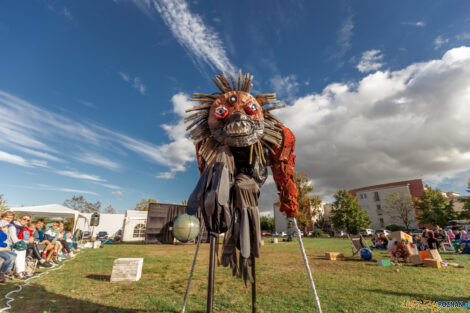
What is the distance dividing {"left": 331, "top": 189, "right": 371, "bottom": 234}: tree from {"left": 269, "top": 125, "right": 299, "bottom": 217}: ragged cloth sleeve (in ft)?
114

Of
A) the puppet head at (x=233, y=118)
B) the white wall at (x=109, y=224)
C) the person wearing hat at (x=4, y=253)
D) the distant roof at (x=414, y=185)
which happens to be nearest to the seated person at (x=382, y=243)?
the puppet head at (x=233, y=118)

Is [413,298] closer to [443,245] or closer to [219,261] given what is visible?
[219,261]

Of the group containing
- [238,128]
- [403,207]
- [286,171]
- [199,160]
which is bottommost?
[286,171]

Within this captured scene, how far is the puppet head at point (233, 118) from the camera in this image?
2.69 metres

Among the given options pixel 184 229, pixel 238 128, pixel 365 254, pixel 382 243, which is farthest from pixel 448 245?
pixel 238 128

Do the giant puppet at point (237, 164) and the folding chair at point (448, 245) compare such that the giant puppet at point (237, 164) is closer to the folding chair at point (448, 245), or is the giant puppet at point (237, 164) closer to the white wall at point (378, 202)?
the folding chair at point (448, 245)

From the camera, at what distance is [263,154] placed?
9.69 ft

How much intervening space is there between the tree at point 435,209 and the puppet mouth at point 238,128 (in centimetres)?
3650

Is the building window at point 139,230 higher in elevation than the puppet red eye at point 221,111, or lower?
lower

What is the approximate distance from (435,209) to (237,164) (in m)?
36.9

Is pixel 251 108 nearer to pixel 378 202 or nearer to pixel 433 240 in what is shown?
pixel 433 240

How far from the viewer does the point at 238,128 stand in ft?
8.64

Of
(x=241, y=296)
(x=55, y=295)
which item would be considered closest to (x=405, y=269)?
(x=241, y=296)

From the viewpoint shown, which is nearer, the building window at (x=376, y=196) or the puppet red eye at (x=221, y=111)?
the puppet red eye at (x=221, y=111)
